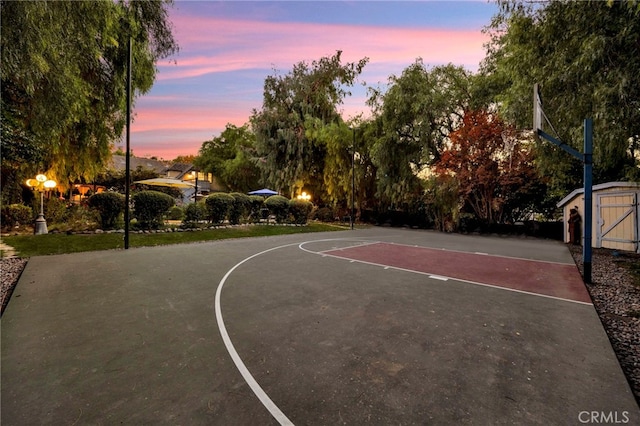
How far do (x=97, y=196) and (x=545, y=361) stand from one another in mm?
15502

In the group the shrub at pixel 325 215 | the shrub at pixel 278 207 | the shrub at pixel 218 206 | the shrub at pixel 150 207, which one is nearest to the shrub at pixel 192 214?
the shrub at pixel 218 206

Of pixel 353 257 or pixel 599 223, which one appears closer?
pixel 353 257

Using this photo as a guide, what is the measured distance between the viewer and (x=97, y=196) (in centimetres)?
1280

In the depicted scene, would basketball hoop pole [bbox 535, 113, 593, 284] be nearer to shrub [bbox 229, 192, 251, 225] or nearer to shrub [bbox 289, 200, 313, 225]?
shrub [bbox 229, 192, 251, 225]

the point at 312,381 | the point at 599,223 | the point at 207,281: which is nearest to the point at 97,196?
A: the point at 207,281

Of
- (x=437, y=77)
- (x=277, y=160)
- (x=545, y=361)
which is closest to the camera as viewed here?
(x=545, y=361)

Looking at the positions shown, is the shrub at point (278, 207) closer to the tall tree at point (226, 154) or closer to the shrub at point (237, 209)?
the shrub at point (237, 209)

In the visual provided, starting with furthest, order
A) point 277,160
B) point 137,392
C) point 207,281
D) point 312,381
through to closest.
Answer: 1. point 277,160
2. point 207,281
3. point 312,381
4. point 137,392

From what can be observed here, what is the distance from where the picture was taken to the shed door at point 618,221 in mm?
11227

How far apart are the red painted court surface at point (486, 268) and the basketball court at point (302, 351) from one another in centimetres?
14

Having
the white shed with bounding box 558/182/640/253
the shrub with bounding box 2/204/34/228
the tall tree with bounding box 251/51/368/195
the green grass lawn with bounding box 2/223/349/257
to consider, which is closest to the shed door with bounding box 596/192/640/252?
the white shed with bounding box 558/182/640/253

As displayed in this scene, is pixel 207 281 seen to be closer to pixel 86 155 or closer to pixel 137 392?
pixel 137 392

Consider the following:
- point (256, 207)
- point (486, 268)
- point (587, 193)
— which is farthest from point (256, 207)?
point (587, 193)

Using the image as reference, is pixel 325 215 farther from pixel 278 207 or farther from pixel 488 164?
pixel 488 164
